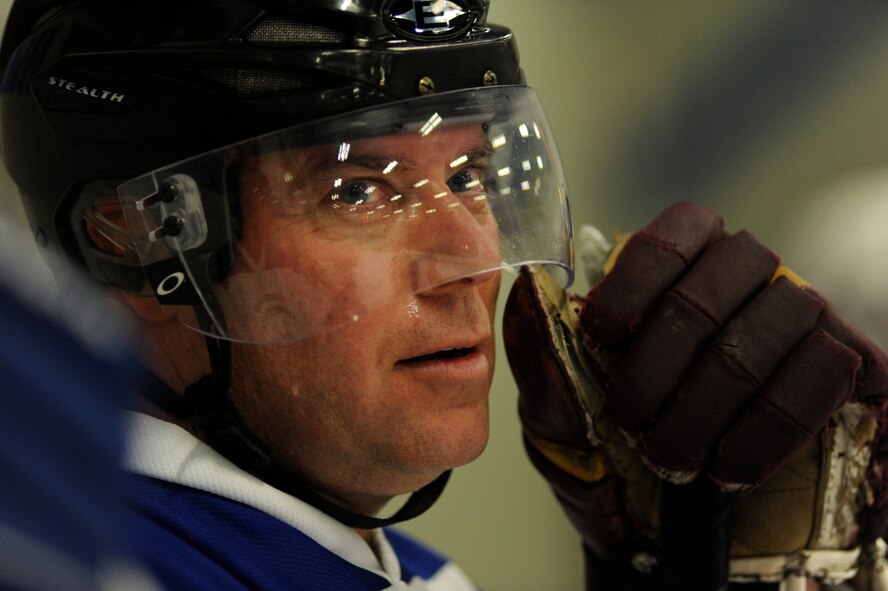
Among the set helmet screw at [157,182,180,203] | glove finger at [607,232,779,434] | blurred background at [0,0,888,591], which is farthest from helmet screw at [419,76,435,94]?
blurred background at [0,0,888,591]

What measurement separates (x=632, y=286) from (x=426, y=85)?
32cm

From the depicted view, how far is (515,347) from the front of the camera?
3.68 feet

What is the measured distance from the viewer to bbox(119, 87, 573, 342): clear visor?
2.99 feet

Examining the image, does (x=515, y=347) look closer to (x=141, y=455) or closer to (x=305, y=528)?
(x=305, y=528)

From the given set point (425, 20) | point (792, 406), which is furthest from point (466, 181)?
point (792, 406)

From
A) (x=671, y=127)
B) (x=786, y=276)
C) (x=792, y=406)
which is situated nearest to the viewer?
(x=792, y=406)

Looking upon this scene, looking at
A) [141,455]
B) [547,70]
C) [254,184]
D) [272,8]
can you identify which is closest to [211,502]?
[141,455]

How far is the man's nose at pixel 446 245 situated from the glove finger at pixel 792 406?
31 cm

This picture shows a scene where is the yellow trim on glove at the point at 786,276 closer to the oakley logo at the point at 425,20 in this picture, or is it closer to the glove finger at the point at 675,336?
the glove finger at the point at 675,336

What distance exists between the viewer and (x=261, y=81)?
0.89 metres

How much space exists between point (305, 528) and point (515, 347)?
303 mm

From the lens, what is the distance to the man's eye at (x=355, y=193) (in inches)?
36.6

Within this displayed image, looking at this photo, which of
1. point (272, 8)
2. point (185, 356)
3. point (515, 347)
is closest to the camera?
point (272, 8)

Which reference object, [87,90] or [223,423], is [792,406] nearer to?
[223,423]
